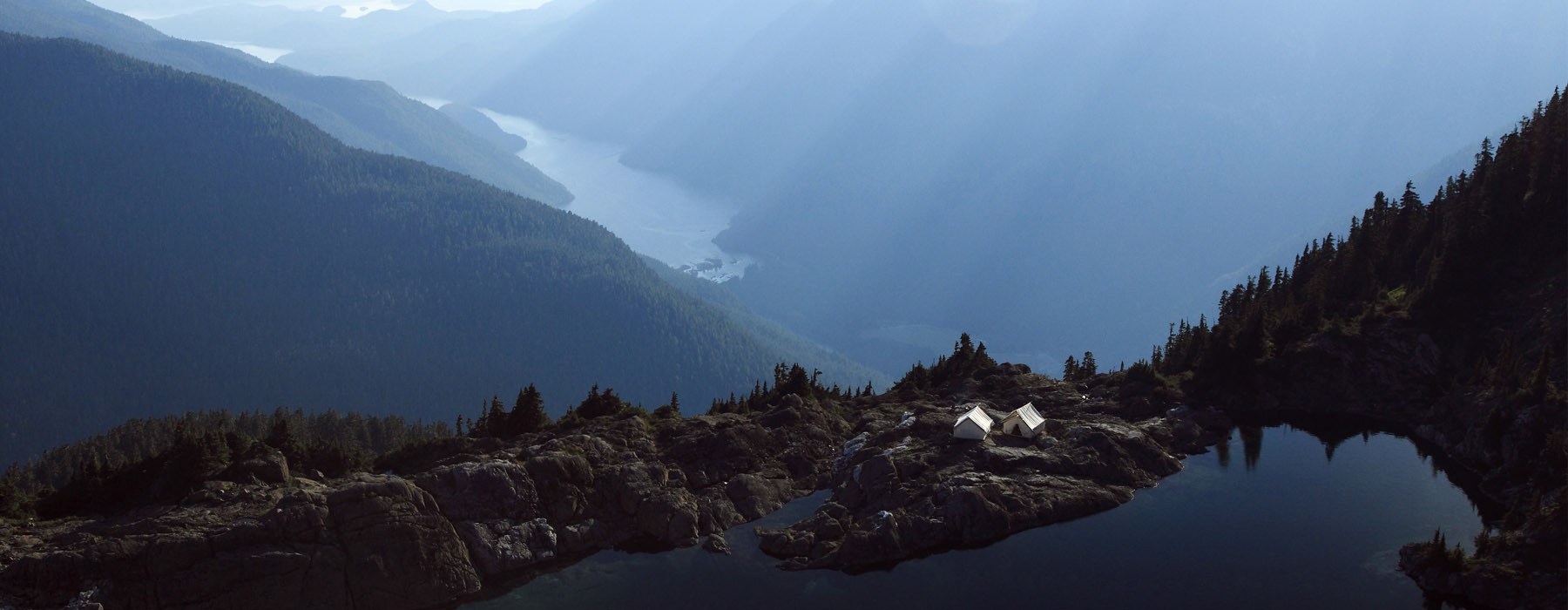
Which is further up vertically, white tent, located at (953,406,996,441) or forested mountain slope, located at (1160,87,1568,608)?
forested mountain slope, located at (1160,87,1568,608)

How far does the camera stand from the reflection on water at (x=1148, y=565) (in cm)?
9762

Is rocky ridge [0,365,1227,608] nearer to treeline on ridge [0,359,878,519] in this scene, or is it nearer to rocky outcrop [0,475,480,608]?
rocky outcrop [0,475,480,608]

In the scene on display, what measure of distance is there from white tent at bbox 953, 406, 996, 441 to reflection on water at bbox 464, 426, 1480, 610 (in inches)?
575

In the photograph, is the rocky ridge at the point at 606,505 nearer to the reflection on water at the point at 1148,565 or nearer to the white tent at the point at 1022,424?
the white tent at the point at 1022,424

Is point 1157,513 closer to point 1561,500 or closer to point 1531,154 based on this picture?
point 1561,500

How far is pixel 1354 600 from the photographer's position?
9475 cm

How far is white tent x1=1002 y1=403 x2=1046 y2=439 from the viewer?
12544 cm

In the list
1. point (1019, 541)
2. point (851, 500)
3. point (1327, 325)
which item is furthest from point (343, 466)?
point (1327, 325)

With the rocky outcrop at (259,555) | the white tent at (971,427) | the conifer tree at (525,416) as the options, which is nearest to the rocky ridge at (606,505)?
the rocky outcrop at (259,555)

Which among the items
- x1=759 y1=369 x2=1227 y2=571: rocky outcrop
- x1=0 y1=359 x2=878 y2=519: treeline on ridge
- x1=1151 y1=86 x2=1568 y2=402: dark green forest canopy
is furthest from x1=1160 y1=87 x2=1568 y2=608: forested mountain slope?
x1=0 y1=359 x2=878 y2=519: treeline on ridge

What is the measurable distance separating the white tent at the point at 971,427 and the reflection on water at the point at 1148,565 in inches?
575

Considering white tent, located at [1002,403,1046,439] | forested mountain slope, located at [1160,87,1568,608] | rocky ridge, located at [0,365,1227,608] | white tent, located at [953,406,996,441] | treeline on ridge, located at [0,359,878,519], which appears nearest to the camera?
rocky ridge, located at [0,365,1227,608]

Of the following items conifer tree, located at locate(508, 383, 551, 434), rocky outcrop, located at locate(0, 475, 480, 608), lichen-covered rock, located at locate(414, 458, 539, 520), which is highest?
conifer tree, located at locate(508, 383, 551, 434)

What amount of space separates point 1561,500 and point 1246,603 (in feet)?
89.8
